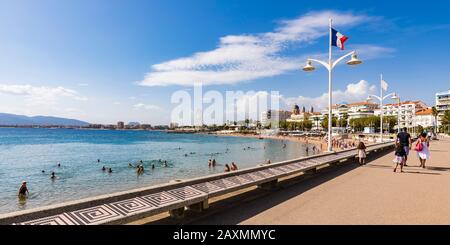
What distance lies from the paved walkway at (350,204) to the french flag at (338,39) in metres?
9.38

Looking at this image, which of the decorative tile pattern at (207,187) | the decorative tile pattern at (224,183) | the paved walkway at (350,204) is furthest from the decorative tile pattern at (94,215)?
the decorative tile pattern at (224,183)

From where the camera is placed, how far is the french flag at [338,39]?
1678 centimetres

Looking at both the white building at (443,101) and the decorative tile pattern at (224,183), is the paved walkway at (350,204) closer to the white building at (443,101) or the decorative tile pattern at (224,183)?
the decorative tile pattern at (224,183)

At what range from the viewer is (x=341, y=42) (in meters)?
16.9

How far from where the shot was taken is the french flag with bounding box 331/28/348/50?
16.8 metres

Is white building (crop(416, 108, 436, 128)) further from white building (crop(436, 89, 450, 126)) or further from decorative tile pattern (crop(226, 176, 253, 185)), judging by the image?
decorative tile pattern (crop(226, 176, 253, 185))

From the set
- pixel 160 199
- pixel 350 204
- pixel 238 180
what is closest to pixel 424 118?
pixel 350 204

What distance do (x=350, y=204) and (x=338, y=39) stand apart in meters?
12.8

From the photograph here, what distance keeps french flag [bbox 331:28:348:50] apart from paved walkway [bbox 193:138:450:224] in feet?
30.8

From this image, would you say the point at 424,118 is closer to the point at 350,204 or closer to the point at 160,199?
the point at 350,204

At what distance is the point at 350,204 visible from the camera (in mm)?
6941
